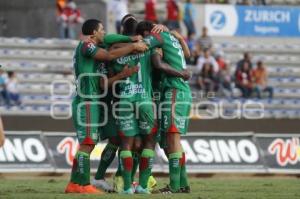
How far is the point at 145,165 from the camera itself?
48.4 feet

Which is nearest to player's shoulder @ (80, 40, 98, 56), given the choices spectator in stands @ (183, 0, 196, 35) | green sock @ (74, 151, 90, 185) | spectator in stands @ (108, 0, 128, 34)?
green sock @ (74, 151, 90, 185)

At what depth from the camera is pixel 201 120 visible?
25.1 metres

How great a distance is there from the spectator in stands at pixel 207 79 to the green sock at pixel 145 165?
1345 centimetres

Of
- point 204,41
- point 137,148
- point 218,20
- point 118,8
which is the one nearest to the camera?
point 137,148

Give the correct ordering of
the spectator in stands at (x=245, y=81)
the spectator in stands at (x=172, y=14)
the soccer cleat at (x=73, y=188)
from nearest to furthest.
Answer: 1. the soccer cleat at (x=73, y=188)
2. the spectator in stands at (x=245, y=81)
3. the spectator in stands at (x=172, y=14)

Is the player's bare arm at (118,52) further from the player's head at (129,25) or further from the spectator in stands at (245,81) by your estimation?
the spectator in stands at (245,81)

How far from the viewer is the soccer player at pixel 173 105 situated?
585 inches

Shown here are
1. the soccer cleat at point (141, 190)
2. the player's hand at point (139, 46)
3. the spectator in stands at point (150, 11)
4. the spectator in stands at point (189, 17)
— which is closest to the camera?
the player's hand at point (139, 46)

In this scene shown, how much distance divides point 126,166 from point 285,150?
30.0 ft

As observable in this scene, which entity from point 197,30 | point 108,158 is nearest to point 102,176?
point 108,158

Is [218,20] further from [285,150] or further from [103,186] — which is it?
[103,186]

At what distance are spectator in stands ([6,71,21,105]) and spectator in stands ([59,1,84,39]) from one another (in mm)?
3157

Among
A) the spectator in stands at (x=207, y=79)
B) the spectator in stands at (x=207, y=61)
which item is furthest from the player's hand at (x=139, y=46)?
the spectator in stands at (x=207, y=61)

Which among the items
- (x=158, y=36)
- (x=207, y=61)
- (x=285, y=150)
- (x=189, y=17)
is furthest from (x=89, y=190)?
(x=189, y=17)
